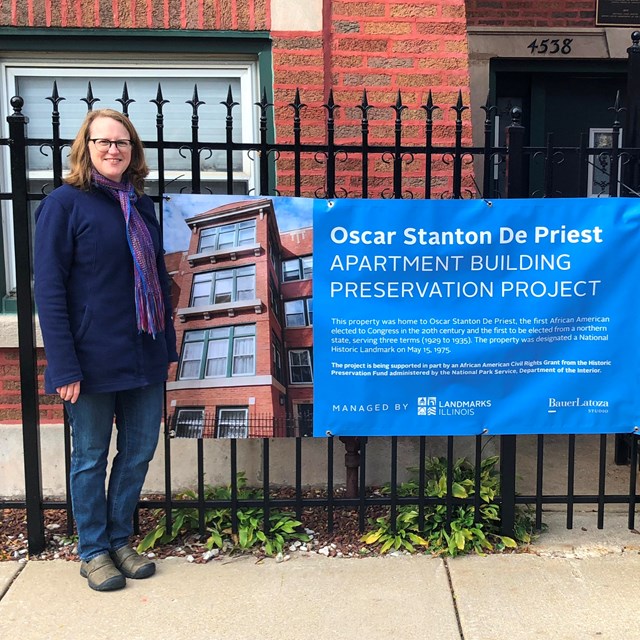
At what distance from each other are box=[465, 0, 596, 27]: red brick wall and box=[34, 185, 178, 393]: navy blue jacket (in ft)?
13.8

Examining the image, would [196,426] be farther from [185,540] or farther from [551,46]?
[551,46]

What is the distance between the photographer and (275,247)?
3.22 metres

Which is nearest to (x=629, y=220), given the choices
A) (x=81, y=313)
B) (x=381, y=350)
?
(x=381, y=350)

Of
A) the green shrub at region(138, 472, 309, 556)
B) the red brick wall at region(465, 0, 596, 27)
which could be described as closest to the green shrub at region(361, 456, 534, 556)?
the green shrub at region(138, 472, 309, 556)

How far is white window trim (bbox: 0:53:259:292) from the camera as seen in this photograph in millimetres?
4109

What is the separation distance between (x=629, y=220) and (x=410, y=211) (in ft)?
3.41

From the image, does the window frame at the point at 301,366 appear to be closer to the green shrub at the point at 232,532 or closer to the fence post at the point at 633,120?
the green shrub at the point at 232,532

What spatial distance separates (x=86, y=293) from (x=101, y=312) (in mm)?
97

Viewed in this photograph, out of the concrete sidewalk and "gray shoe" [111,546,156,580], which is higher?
"gray shoe" [111,546,156,580]

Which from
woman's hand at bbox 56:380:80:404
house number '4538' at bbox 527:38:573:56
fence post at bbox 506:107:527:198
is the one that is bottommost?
woman's hand at bbox 56:380:80:404

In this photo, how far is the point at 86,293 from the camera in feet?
9.21

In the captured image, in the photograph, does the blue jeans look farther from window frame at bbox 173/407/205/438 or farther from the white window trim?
the white window trim

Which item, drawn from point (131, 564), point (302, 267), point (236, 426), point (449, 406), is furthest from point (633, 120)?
point (131, 564)

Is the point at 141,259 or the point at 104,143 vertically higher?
the point at 104,143
